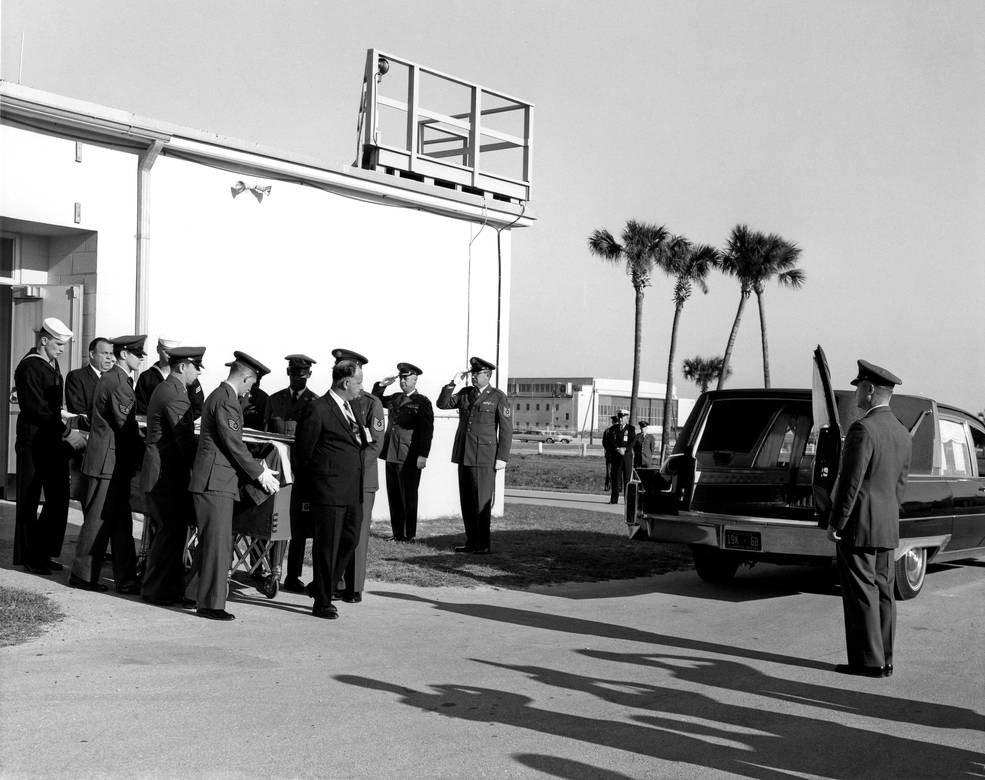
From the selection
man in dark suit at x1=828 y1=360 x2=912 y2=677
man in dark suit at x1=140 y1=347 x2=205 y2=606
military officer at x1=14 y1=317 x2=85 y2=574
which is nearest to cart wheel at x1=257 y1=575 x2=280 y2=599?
man in dark suit at x1=140 y1=347 x2=205 y2=606

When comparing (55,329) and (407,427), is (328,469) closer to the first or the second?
(55,329)

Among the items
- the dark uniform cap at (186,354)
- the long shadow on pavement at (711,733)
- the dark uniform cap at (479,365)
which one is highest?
the dark uniform cap at (479,365)

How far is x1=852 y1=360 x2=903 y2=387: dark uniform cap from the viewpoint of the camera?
23.8ft

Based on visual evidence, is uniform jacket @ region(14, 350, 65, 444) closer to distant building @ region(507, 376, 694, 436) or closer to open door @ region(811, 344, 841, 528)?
open door @ region(811, 344, 841, 528)

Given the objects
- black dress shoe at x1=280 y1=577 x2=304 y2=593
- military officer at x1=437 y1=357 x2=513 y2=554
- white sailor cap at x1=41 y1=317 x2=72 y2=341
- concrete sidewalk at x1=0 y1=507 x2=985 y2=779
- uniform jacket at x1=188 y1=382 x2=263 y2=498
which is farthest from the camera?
military officer at x1=437 y1=357 x2=513 y2=554

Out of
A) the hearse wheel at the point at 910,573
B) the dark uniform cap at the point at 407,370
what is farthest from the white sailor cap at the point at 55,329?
the hearse wheel at the point at 910,573

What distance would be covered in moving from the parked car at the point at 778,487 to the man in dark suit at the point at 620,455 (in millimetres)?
10081

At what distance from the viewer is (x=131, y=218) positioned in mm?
11898

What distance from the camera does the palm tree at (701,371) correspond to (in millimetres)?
86062

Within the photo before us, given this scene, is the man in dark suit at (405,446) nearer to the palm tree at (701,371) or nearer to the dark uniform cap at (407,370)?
the dark uniform cap at (407,370)

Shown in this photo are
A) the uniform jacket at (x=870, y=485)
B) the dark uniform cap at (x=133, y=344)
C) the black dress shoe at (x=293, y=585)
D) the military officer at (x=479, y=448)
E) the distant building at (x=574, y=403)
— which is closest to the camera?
the uniform jacket at (x=870, y=485)

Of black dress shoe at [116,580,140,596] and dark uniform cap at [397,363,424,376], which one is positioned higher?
dark uniform cap at [397,363,424,376]

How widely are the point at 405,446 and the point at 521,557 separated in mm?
2033

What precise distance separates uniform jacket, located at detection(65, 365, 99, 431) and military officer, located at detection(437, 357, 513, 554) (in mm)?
4658
